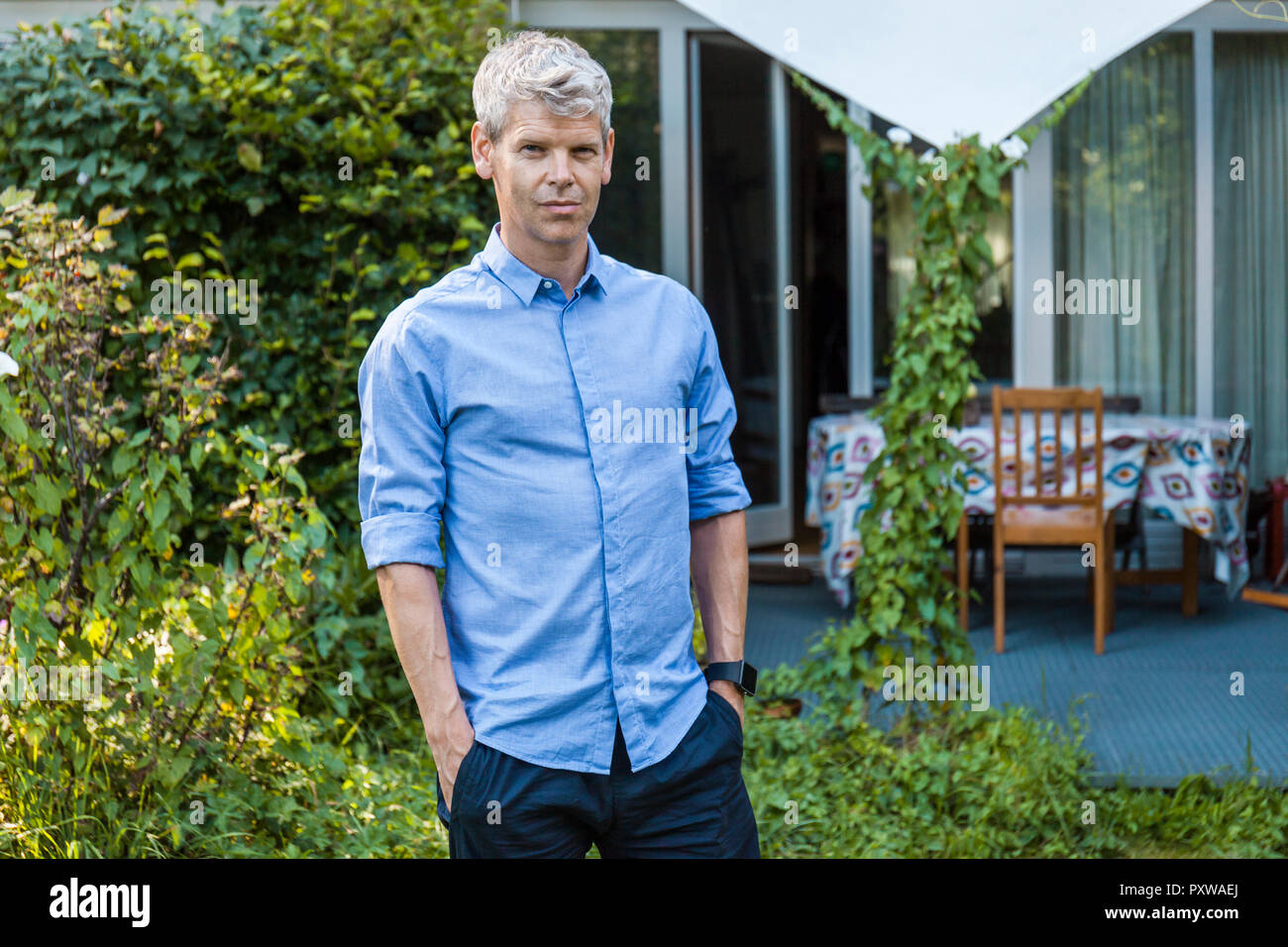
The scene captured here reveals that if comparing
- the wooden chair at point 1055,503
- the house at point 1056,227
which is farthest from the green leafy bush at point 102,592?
the house at point 1056,227

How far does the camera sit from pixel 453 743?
60.6 inches

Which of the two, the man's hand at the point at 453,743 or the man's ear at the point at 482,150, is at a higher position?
the man's ear at the point at 482,150

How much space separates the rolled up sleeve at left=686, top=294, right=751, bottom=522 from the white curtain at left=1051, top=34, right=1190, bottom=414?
214 inches

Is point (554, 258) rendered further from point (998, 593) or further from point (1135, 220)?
point (1135, 220)

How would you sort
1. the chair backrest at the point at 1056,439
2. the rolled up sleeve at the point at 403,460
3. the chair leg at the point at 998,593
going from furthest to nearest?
the chair leg at the point at 998,593, the chair backrest at the point at 1056,439, the rolled up sleeve at the point at 403,460

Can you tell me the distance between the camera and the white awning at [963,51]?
135 inches

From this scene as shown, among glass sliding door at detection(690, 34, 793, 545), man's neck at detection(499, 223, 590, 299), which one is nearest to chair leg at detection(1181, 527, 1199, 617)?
glass sliding door at detection(690, 34, 793, 545)

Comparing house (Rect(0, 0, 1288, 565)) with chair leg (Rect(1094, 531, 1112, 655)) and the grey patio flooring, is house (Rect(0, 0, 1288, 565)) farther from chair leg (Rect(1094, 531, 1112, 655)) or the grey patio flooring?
chair leg (Rect(1094, 531, 1112, 655))

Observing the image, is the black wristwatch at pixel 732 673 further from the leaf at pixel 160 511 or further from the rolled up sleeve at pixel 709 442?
the leaf at pixel 160 511

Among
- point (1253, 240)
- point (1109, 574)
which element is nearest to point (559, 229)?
point (1109, 574)

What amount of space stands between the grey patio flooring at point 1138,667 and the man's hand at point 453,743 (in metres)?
2.37

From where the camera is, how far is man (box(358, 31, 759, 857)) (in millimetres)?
1542

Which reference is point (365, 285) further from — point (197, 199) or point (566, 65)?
point (566, 65)

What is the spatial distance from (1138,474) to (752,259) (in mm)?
2573
